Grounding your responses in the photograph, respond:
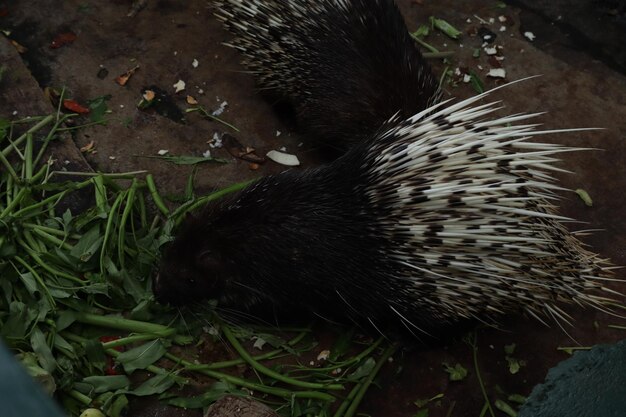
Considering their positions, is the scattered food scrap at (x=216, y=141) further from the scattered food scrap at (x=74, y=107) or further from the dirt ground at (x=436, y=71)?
the scattered food scrap at (x=74, y=107)

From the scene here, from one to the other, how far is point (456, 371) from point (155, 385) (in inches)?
37.2

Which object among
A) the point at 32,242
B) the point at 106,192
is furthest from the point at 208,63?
the point at 32,242

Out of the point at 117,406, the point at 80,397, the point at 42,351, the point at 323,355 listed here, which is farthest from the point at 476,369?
the point at 42,351

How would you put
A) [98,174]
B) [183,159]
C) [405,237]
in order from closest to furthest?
1. [405,237]
2. [98,174]
3. [183,159]

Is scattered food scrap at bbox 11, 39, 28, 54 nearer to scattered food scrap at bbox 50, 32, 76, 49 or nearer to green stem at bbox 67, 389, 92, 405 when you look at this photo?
scattered food scrap at bbox 50, 32, 76, 49

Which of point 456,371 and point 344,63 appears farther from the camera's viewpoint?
point 344,63

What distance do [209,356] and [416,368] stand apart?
0.67 metres

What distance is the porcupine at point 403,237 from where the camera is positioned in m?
2.02

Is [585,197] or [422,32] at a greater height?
[422,32]

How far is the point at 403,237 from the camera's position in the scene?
2066 mm

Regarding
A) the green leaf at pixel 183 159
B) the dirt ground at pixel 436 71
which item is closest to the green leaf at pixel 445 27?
the dirt ground at pixel 436 71

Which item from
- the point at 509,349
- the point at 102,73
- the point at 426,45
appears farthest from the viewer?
the point at 426,45

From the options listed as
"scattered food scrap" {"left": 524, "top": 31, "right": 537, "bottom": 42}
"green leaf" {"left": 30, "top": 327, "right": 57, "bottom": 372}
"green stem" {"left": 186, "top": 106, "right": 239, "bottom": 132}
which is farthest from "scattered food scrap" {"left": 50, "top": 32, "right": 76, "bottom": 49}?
"scattered food scrap" {"left": 524, "top": 31, "right": 537, "bottom": 42}

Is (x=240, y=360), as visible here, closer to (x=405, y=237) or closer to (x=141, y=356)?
(x=141, y=356)
